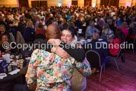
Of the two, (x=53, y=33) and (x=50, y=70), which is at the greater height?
(x=53, y=33)

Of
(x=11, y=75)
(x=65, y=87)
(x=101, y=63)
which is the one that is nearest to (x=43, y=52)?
(x=65, y=87)

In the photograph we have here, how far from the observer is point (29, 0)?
22.1m

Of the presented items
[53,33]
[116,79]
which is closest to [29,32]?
[116,79]

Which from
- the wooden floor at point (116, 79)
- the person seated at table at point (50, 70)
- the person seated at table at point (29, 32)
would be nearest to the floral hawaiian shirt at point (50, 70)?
the person seated at table at point (50, 70)

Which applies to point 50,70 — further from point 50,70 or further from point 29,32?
point 29,32

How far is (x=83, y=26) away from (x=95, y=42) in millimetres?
3145

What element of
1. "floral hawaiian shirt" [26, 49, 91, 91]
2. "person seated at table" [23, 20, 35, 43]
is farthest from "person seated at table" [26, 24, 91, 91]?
"person seated at table" [23, 20, 35, 43]

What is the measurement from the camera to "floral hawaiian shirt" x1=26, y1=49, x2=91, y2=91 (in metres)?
1.17

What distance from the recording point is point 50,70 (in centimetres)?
120

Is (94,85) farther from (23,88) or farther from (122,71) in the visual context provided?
(23,88)

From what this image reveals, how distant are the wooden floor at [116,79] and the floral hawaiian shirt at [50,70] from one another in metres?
2.03

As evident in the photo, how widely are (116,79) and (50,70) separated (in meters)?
2.69

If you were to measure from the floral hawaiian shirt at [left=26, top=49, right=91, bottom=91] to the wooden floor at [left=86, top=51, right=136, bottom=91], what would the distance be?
6.67 feet

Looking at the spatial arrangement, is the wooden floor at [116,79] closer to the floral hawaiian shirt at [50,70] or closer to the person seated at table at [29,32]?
the floral hawaiian shirt at [50,70]
